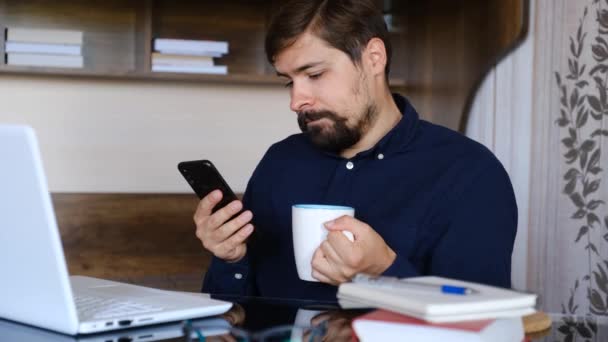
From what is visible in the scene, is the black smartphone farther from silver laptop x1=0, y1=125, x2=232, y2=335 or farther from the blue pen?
the blue pen

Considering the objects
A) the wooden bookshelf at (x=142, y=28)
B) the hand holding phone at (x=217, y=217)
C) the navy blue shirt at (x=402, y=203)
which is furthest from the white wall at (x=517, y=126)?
the hand holding phone at (x=217, y=217)

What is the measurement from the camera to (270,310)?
117 centimetres

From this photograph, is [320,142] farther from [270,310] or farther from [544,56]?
[544,56]

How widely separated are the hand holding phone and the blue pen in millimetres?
520

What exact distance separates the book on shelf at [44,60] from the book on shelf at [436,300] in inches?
69.9

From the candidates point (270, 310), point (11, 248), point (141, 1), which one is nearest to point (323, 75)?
point (270, 310)

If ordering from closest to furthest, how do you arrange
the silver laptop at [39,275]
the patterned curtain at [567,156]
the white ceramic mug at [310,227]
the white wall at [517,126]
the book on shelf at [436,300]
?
the book on shelf at [436,300], the silver laptop at [39,275], the white ceramic mug at [310,227], the patterned curtain at [567,156], the white wall at [517,126]

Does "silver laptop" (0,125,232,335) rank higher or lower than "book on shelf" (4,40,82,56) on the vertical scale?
lower

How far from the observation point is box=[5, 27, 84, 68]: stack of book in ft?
7.88

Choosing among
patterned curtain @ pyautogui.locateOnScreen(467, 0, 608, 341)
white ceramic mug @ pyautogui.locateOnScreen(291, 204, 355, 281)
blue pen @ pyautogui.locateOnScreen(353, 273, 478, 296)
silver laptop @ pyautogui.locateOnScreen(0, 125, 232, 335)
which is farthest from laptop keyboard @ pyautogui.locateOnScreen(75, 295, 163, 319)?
patterned curtain @ pyautogui.locateOnScreen(467, 0, 608, 341)

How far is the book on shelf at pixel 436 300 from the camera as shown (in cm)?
77

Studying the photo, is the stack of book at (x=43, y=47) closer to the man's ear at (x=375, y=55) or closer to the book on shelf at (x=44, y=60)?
the book on shelf at (x=44, y=60)

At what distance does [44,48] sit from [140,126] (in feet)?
1.23

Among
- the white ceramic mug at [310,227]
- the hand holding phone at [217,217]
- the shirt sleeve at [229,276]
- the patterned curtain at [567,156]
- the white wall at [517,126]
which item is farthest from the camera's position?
the white wall at [517,126]
